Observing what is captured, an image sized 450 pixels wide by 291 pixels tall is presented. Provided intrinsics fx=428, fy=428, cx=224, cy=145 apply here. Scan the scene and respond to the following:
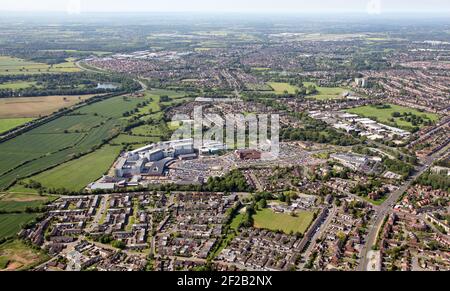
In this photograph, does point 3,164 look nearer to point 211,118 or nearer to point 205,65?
point 211,118

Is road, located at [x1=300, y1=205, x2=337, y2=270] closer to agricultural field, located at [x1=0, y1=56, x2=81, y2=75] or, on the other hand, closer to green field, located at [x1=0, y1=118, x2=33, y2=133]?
green field, located at [x1=0, y1=118, x2=33, y2=133]

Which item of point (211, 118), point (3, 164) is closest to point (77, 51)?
point (211, 118)

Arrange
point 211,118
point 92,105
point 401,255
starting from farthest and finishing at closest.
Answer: point 92,105
point 211,118
point 401,255

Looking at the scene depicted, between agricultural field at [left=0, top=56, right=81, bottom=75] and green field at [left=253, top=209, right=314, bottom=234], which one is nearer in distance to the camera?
green field at [left=253, top=209, right=314, bottom=234]

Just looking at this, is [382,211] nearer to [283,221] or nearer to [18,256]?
[283,221]

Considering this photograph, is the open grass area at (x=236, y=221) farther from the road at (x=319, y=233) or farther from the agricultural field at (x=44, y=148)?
the agricultural field at (x=44, y=148)

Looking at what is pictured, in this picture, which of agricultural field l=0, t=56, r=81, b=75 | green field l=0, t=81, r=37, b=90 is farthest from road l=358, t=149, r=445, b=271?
agricultural field l=0, t=56, r=81, b=75

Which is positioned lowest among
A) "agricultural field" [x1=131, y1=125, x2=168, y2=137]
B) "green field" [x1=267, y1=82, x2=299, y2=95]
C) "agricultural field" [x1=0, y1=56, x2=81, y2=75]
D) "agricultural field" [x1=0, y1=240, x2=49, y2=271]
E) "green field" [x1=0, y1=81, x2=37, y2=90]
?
"agricultural field" [x1=0, y1=240, x2=49, y2=271]
